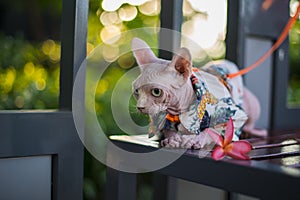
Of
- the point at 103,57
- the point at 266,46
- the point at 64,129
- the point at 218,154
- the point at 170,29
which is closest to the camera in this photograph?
the point at 218,154

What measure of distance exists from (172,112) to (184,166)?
0.36 ft

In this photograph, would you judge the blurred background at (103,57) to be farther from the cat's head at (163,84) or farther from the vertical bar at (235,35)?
the cat's head at (163,84)

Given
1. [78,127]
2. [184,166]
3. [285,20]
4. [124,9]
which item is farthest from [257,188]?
[124,9]

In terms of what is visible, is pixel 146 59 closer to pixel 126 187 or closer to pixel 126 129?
pixel 126 129

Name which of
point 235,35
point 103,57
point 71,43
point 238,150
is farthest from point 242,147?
point 103,57

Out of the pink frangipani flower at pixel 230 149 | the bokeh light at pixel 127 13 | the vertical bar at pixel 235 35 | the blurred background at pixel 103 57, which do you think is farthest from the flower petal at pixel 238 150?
the bokeh light at pixel 127 13

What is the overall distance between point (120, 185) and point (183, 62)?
1.21 feet

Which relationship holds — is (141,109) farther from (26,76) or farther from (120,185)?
(26,76)

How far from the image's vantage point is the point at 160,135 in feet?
3.18

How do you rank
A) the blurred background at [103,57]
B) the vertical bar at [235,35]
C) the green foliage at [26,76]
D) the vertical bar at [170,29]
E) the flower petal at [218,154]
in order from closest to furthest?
the flower petal at [218,154], the vertical bar at [170,29], the vertical bar at [235,35], the blurred background at [103,57], the green foliage at [26,76]

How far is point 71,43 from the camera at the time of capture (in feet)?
3.31

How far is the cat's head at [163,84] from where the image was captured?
32.0 inches

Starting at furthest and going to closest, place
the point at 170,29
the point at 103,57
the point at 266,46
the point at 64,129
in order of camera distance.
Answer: the point at 103,57, the point at 266,46, the point at 170,29, the point at 64,129

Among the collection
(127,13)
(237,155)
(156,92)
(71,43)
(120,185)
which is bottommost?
(120,185)
